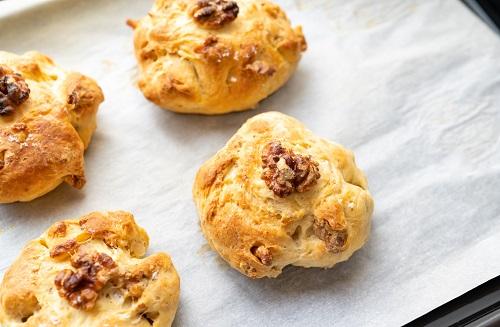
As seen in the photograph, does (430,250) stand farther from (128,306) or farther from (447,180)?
(128,306)

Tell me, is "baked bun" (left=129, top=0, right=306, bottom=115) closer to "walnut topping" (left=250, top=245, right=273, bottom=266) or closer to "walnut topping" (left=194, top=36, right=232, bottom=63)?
"walnut topping" (left=194, top=36, right=232, bottom=63)

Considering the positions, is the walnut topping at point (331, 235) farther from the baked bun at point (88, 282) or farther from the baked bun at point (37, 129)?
the baked bun at point (37, 129)

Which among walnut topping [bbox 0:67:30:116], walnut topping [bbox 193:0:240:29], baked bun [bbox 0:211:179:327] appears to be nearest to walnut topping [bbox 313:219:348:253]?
baked bun [bbox 0:211:179:327]

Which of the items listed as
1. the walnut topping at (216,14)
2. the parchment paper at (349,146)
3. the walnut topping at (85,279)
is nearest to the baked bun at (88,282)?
the walnut topping at (85,279)

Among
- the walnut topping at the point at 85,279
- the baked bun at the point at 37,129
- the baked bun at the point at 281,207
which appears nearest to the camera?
the walnut topping at the point at 85,279

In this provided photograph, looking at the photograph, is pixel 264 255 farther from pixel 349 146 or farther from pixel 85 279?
pixel 349 146

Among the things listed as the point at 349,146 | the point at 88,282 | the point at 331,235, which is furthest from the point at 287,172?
the point at 88,282

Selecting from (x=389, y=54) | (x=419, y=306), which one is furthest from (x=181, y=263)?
(x=389, y=54)
